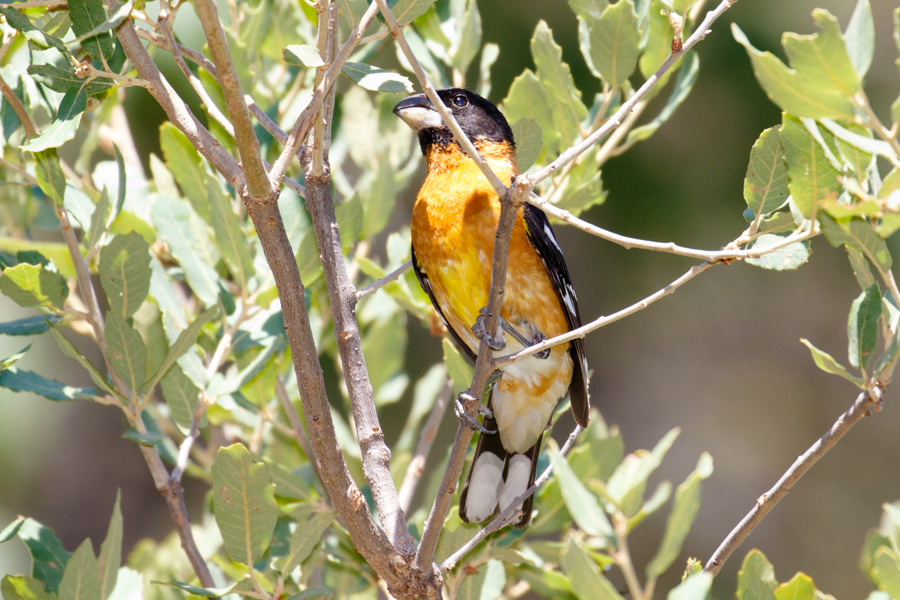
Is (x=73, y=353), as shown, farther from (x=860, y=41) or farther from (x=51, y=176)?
(x=860, y=41)

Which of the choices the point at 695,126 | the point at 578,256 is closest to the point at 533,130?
the point at 695,126

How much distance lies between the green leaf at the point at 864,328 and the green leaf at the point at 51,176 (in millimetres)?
1933

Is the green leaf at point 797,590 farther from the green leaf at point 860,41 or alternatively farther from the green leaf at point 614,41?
the green leaf at point 614,41

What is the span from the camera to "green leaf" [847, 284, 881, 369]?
6.08 ft

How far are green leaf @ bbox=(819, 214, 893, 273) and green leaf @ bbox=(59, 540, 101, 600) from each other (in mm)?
1743

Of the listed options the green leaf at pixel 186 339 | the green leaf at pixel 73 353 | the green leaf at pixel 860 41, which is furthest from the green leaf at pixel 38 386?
the green leaf at pixel 860 41

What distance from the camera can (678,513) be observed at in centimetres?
177

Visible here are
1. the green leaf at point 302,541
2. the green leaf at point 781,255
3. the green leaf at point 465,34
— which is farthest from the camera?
the green leaf at point 465,34

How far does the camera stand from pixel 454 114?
3.41 m

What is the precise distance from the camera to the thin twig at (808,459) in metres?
1.80

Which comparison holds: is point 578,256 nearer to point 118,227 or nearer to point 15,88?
point 118,227

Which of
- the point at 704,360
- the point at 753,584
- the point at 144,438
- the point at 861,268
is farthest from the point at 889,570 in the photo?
the point at 704,360

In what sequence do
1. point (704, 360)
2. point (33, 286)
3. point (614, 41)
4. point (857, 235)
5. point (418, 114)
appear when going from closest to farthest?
1. point (857, 235)
2. point (33, 286)
3. point (614, 41)
4. point (418, 114)
5. point (704, 360)

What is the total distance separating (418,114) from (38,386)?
1.75 m
